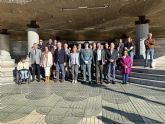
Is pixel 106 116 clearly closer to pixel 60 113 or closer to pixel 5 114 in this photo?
pixel 60 113

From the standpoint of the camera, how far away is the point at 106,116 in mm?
6836

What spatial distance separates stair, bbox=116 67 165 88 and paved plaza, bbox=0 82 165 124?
0.44 m

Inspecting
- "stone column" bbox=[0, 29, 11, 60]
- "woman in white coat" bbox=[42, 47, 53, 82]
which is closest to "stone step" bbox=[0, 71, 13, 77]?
"woman in white coat" bbox=[42, 47, 53, 82]

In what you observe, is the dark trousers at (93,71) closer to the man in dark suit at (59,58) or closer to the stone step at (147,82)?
the man in dark suit at (59,58)

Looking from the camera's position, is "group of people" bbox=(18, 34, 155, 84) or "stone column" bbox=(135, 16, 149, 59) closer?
"group of people" bbox=(18, 34, 155, 84)

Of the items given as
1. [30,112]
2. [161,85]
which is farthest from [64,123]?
[161,85]

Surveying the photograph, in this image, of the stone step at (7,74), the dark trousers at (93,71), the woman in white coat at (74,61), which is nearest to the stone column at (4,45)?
the stone step at (7,74)

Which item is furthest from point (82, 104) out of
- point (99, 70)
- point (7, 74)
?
point (7, 74)

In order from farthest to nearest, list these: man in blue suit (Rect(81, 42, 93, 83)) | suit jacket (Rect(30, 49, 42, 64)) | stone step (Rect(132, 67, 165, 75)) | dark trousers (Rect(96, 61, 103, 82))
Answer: suit jacket (Rect(30, 49, 42, 64))
man in blue suit (Rect(81, 42, 93, 83))
dark trousers (Rect(96, 61, 103, 82))
stone step (Rect(132, 67, 165, 75))

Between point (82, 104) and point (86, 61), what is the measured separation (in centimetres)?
418

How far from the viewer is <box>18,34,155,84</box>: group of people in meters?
12.0

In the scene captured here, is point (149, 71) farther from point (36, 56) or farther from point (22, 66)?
point (22, 66)

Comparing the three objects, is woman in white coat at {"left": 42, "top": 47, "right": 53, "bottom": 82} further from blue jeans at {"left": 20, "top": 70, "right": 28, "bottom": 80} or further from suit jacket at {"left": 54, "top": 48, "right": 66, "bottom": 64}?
blue jeans at {"left": 20, "top": 70, "right": 28, "bottom": 80}

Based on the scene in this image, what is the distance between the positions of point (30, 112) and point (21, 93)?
2781 millimetres
